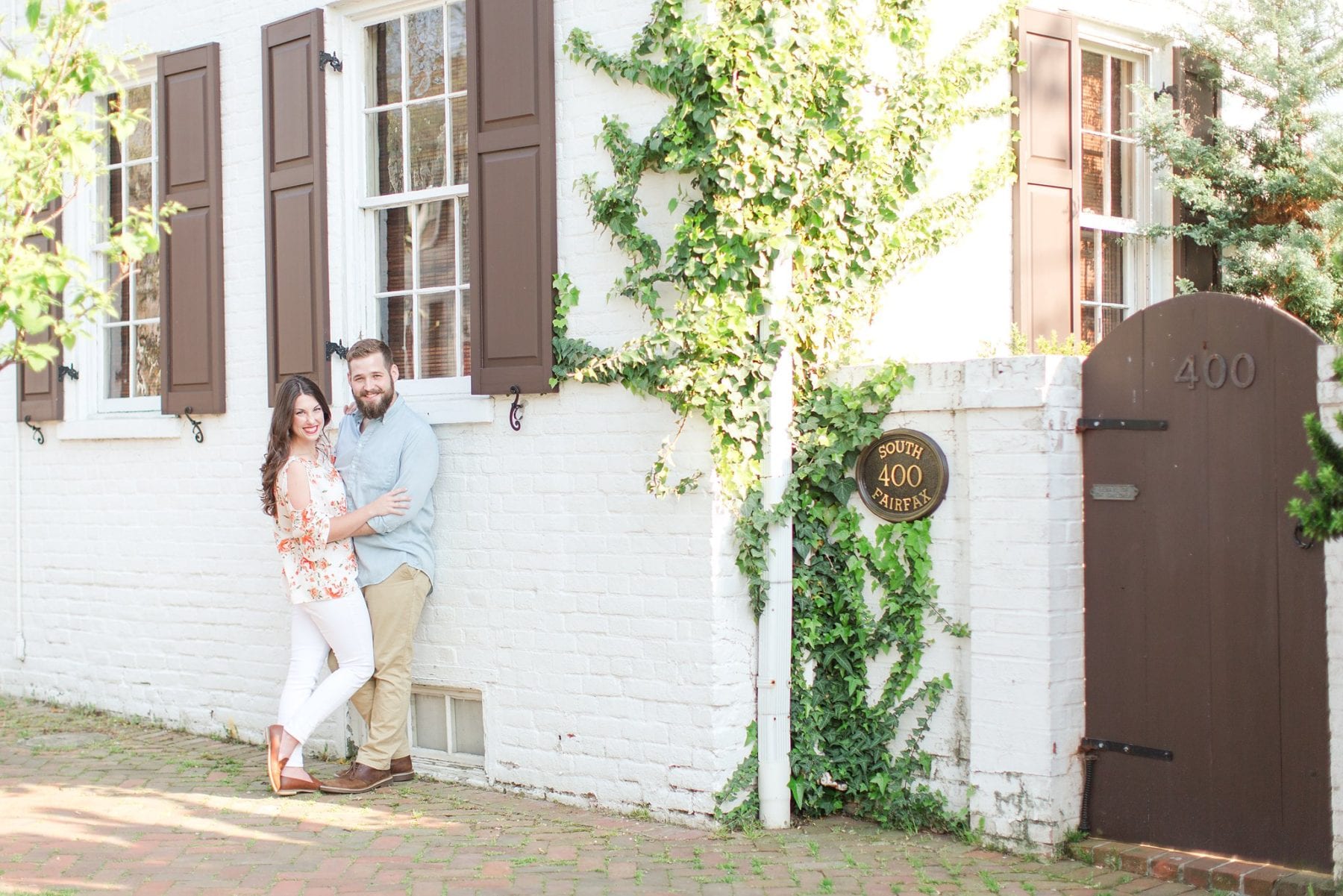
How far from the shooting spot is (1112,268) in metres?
8.02

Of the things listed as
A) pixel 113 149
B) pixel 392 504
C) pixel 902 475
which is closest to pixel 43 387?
pixel 113 149

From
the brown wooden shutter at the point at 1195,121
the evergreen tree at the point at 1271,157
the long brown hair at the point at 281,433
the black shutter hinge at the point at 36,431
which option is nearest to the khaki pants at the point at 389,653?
the long brown hair at the point at 281,433

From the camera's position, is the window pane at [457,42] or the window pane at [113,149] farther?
the window pane at [113,149]

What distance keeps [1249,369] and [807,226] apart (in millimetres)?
1871

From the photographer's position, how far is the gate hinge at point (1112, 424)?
5.44 metres

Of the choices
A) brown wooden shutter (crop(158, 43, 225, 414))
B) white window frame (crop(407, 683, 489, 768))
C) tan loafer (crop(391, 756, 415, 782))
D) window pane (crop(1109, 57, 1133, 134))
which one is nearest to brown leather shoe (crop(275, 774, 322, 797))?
tan loafer (crop(391, 756, 415, 782))

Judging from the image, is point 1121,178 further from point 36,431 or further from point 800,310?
point 36,431

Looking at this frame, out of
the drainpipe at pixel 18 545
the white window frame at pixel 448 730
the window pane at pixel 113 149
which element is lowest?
the white window frame at pixel 448 730

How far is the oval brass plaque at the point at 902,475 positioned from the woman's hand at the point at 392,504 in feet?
6.53

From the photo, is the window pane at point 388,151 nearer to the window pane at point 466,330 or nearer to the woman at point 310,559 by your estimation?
the window pane at point 466,330

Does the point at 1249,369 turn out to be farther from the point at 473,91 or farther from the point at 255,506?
the point at 255,506

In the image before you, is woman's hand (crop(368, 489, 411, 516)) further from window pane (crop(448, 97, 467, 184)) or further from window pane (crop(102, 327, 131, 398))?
window pane (crop(102, 327, 131, 398))

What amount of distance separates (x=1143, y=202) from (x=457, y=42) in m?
3.63

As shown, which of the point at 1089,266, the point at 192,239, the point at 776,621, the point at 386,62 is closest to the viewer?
the point at 776,621
